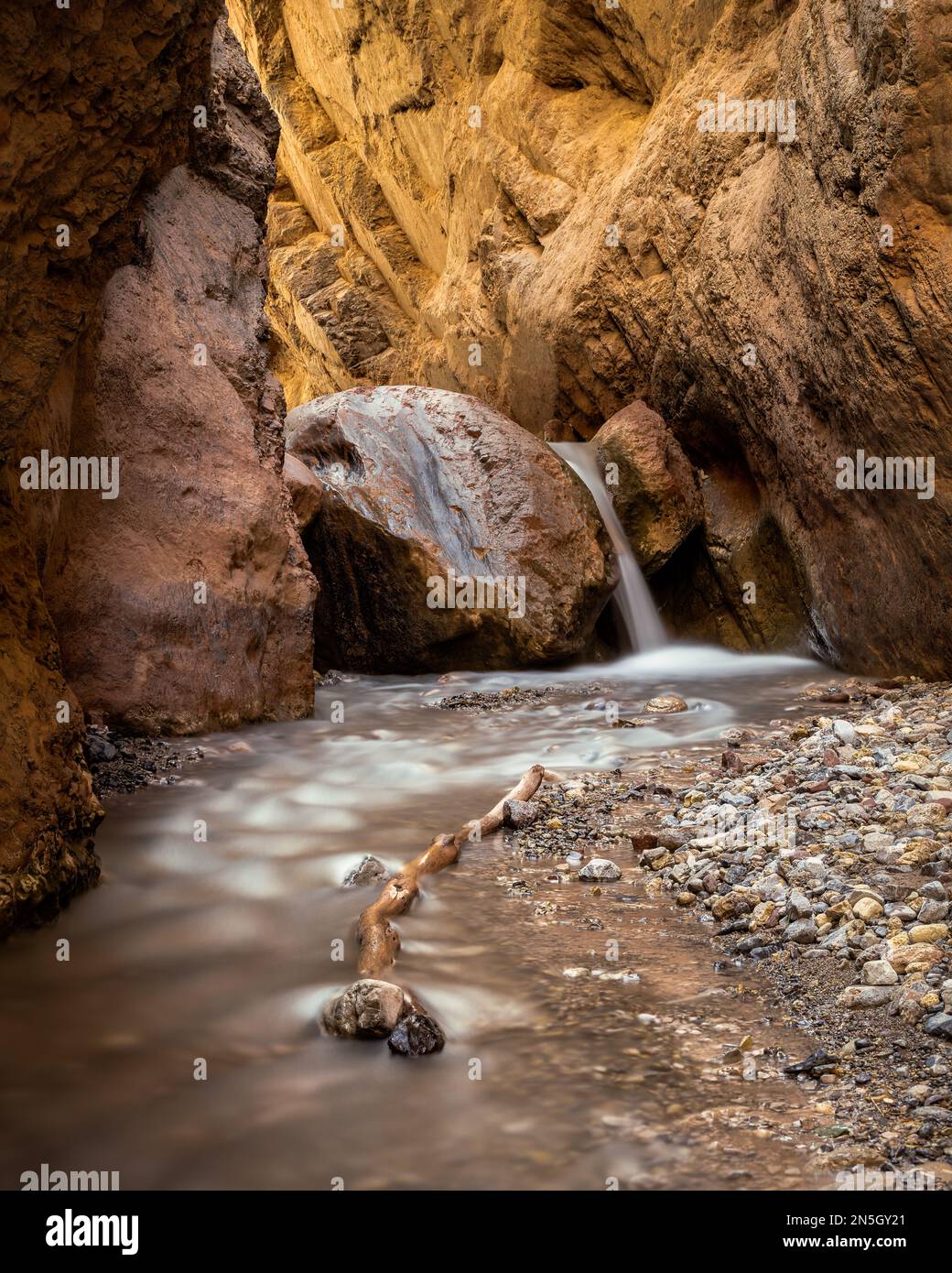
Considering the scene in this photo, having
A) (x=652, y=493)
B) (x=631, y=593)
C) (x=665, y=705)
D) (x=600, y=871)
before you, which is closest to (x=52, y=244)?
(x=600, y=871)

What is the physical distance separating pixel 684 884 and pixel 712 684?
4.75 meters

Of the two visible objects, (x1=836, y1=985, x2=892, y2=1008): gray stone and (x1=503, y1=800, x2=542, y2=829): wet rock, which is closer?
(x1=836, y1=985, x2=892, y2=1008): gray stone

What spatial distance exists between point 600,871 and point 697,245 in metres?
7.39

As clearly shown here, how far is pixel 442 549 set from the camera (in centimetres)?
863

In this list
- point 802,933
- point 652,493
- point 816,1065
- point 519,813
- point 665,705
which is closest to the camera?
point 816,1065

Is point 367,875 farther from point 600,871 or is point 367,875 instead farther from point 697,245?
point 697,245

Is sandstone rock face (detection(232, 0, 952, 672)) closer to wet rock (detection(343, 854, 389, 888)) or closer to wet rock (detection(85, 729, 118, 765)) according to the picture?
wet rock (detection(343, 854, 389, 888))

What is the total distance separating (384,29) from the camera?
50.8ft

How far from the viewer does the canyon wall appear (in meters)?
2.66

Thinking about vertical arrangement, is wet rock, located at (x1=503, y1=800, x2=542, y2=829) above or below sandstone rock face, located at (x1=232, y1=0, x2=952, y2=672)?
below

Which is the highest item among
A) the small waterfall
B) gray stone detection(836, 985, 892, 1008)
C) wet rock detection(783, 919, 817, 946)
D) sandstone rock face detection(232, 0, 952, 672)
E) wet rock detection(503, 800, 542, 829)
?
sandstone rock face detection(232, 0, 952, 672)

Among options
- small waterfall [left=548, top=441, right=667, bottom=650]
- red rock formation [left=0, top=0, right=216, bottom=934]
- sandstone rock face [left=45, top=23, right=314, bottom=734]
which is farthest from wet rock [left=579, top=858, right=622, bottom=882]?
small waterfall [left=548, top=441, right=667, bottom=650]

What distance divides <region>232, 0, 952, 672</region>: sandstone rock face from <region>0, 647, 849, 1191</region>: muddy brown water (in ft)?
13.8

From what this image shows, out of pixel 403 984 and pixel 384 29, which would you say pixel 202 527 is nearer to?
pixel 403 984
